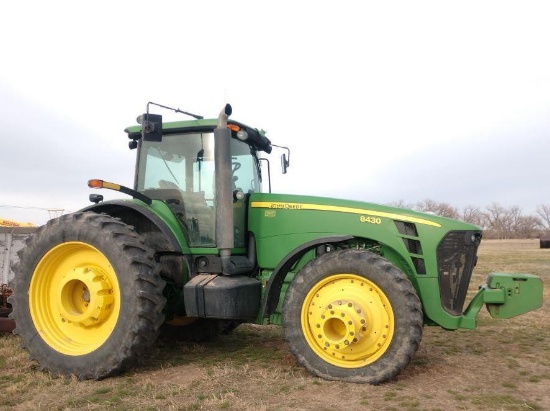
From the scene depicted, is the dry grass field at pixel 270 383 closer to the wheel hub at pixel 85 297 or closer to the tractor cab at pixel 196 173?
the wheel hub at pixel 85 297

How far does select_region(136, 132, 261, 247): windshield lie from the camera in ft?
16.4

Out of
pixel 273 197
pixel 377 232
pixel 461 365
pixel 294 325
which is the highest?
pixel 273 197

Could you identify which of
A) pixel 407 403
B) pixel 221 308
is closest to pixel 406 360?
pixel 407 403

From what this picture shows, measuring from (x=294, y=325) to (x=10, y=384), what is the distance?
8.21 feet

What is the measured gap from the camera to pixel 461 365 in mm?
4902

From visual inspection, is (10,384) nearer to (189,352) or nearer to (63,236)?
(63,236)

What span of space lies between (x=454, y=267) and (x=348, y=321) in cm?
123

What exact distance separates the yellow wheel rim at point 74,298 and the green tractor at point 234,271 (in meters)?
0.01

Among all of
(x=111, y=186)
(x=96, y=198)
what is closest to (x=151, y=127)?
(x=111, y=186)

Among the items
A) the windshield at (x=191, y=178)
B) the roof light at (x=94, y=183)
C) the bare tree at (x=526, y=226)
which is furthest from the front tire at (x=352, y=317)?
the bare tree at (x=526, y=226)

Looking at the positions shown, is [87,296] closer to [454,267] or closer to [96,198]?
[96,198]

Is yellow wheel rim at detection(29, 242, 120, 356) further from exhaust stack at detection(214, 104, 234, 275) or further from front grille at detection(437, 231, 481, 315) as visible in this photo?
front grille at detection(437, 231, 481, 315)

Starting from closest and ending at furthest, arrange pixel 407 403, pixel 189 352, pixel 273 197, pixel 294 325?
pixel 407 403, pixel 294 325, pixel 273 197, pixel 189 352

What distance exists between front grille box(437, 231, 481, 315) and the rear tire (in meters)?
2.64
